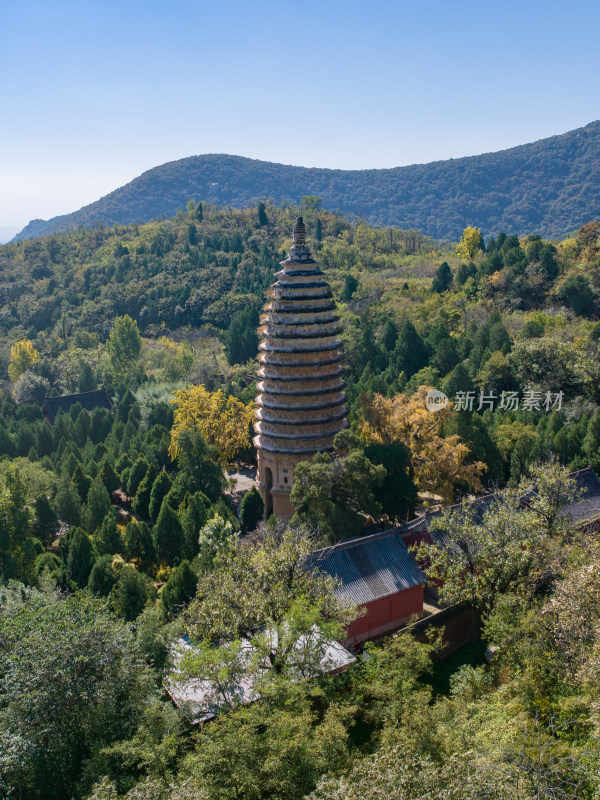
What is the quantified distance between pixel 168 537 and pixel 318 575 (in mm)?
10012

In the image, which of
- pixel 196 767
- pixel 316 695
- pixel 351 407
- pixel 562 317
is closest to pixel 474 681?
pixel 316 695

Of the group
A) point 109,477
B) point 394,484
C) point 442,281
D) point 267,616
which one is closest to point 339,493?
point 394,484

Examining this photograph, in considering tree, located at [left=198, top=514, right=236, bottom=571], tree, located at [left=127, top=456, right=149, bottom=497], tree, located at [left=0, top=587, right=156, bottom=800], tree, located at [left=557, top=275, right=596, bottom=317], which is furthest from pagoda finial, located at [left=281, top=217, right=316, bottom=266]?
tree, located at [left=557, top=275, right=596, bottom=317]

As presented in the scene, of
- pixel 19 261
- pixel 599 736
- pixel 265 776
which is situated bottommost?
pixel 265 776

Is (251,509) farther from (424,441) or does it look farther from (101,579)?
(101,579)

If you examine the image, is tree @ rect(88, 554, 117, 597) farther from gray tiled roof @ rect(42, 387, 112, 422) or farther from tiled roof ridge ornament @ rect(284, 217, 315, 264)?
gray tiled roof @ rect(42, 387, 112, 422)

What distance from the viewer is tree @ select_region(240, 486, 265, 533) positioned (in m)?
32.9

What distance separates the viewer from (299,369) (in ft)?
108

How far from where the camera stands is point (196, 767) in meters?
12.8

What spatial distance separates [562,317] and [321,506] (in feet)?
105

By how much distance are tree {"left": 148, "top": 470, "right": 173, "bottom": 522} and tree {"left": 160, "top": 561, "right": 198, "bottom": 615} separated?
10.2 meters

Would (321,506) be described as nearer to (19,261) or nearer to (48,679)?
(48,679)

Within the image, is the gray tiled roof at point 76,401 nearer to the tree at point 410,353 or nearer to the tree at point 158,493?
the tree at point 158,493

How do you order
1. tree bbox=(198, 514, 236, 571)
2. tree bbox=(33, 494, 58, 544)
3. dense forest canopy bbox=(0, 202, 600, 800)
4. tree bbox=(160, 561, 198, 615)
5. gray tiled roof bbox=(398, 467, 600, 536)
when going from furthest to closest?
tree bbox=(33, 494, 58, 544) < gray tiled roof bbox=(398, 467, 600, 536) < tree bbox=(198, 514, 236, 571) < tree bbox=(160, 561, 198, 615) < dense forest canopy bbox=(0, 202, 600, 800)
